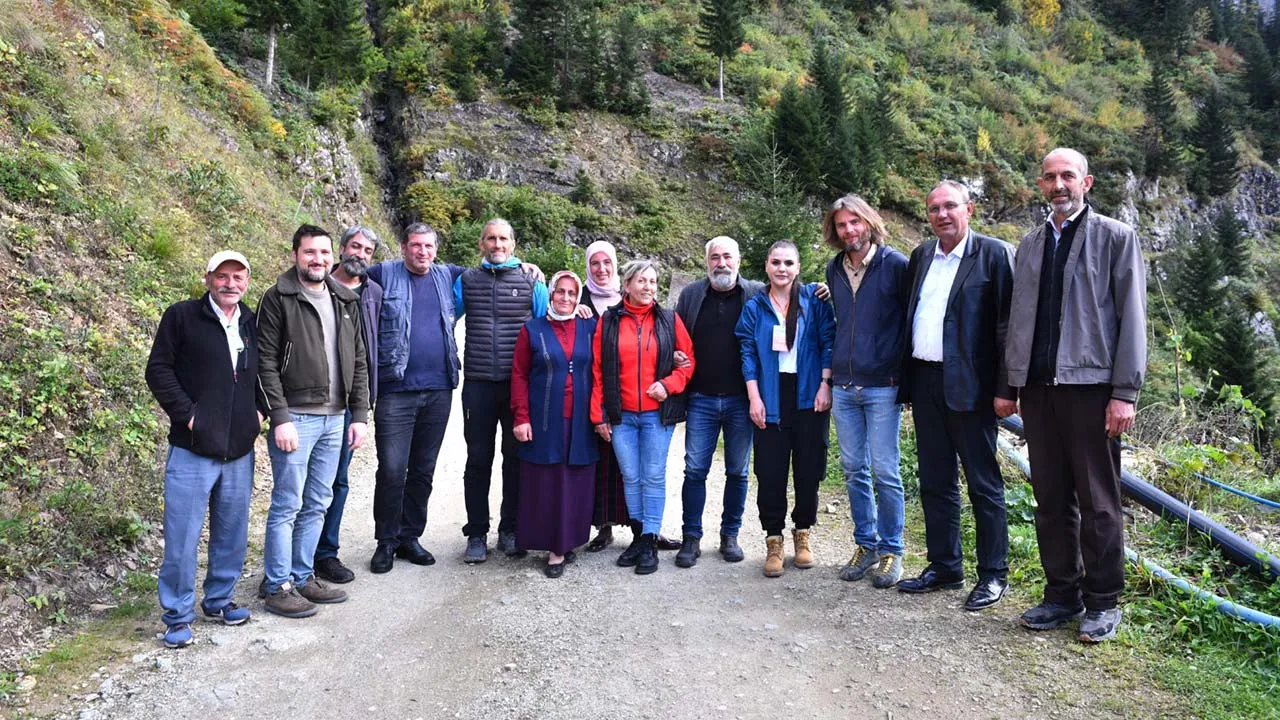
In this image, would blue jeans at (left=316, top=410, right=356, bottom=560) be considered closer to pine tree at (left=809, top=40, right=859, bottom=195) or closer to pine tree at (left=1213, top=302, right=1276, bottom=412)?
pine tree at (left=1213, top=302, right=1276, bottom=412)

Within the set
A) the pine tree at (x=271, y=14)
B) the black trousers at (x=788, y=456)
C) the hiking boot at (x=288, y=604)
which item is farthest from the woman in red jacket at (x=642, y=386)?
the pine tree at (x=271, y=14)

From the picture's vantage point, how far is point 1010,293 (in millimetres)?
3943

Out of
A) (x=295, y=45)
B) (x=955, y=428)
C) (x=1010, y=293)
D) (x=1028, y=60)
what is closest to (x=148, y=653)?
(x=955, y=428)

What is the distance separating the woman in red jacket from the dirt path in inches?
21.4

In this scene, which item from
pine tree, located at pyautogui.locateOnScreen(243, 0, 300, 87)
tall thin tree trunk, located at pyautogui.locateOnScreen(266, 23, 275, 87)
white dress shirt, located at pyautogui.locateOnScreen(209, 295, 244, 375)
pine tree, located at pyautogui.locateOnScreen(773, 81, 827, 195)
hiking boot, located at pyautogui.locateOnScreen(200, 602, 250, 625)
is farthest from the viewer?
pine tree, located at pyautogui.locateOnScreen(773, 81, 827, 195)

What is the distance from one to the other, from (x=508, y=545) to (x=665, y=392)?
5.15 ft

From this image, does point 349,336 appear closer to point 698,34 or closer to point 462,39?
point 462,39

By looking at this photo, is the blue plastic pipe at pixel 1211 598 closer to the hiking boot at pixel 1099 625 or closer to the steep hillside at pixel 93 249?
the hiking boot at pixel 1099 625

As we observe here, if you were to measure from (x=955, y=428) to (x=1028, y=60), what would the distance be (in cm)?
4781

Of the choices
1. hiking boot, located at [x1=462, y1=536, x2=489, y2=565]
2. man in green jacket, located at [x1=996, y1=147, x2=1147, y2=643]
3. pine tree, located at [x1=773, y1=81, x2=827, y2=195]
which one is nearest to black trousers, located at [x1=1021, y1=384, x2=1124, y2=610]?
man in green jacket, located at [x1=996, y1=147, x2=1147, y2=643]

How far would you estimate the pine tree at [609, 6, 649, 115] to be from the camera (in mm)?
27312

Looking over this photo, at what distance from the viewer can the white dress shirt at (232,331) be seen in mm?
3785

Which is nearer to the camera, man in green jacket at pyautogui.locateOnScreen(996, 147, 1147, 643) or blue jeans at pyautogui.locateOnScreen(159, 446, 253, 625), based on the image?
man in green jacket at pyautogui.locateOnScreen(996, 147, 1147, 643)

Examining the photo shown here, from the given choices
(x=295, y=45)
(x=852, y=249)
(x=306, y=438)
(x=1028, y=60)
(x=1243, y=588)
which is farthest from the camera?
(x=1028, y=60)
